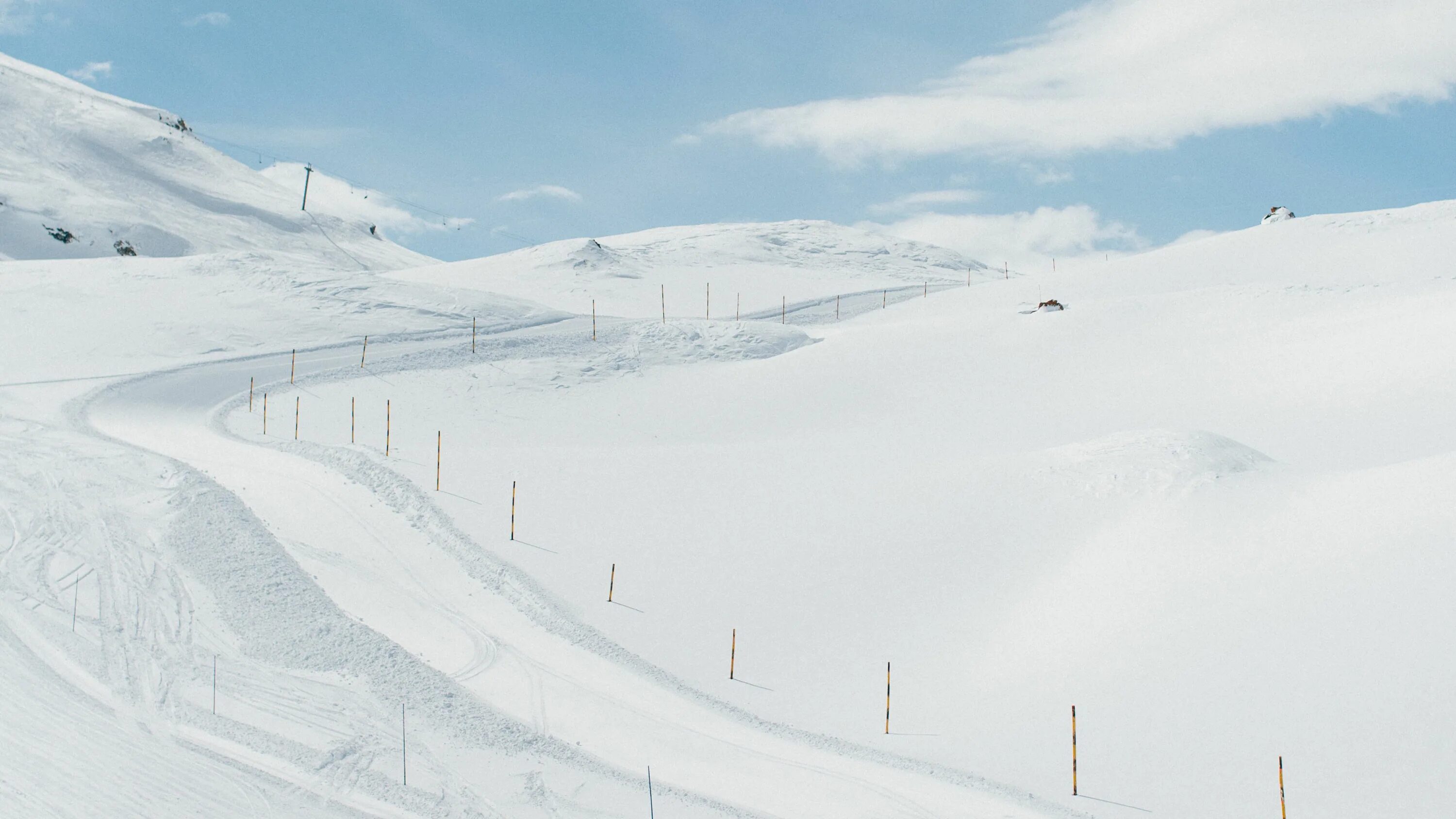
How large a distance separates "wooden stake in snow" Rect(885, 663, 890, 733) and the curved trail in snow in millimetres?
963

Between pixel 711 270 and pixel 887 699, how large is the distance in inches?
2035

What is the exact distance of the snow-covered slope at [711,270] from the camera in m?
57.5

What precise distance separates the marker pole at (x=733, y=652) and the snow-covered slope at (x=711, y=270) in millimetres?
34026

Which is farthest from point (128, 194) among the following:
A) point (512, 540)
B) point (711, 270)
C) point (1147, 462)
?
point (1147, 462)

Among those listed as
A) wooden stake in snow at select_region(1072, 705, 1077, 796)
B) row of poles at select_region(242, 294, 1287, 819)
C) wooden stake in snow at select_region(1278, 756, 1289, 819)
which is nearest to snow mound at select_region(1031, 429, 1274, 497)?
row of poles at select_region(242, 294, 1287, 819)

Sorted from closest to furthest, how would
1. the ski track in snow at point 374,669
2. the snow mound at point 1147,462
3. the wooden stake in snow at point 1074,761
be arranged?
the ski track in snow at point 374,669, the wooden stake in snow at point 1074,761, the snow mound at point 1147,462

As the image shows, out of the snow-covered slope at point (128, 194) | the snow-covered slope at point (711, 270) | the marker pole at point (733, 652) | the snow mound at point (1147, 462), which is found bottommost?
the marker pole at point (733, 652)

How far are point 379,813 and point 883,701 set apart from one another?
821cm

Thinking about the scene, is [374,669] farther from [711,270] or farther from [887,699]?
[711,270]

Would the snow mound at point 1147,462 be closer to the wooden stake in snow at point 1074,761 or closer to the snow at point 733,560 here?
the snow at point 733,560

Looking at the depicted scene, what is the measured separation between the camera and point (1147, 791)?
1435 cm

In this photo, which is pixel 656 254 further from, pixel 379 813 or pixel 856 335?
pixel 379 813

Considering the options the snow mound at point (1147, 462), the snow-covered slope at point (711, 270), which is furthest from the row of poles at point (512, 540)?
the snow mound at point (1147, 462)

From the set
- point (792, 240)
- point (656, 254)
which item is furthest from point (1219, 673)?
point (792, 240)
